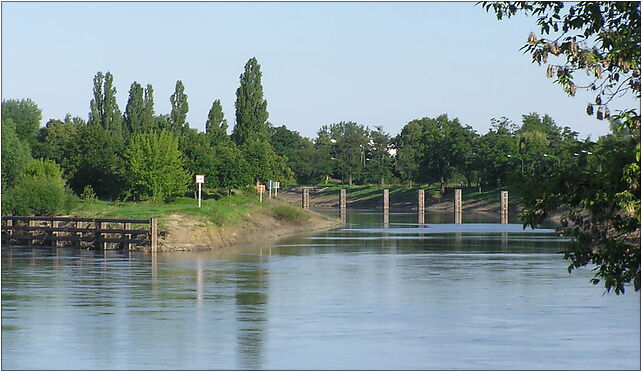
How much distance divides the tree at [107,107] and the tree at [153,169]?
134ft

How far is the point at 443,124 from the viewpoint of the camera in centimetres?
16038

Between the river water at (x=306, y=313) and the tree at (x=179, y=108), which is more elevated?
the tree at (x=179, y=108)

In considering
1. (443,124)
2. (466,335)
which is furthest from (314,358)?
(443,124)

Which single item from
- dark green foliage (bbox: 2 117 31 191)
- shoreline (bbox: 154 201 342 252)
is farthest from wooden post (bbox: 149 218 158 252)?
dark green foliage (bbox: 2 117 31 191)

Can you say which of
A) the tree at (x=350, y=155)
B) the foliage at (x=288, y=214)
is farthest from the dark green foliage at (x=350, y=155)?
the foliage at (x=288, y=214)

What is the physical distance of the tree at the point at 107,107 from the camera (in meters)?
117

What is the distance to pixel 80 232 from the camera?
181 ft

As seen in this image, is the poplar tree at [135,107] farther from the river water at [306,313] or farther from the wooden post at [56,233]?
the river water at [306,313]

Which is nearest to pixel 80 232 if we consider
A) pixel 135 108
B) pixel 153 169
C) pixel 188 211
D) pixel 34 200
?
pixel 188 211

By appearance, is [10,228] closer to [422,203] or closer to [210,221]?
[210,221]

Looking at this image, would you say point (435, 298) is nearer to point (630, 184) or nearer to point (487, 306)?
point (487, 306)

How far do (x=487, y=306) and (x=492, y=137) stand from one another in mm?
113189

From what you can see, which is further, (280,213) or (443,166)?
(443,166)

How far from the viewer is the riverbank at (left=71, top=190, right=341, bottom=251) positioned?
54.9m
